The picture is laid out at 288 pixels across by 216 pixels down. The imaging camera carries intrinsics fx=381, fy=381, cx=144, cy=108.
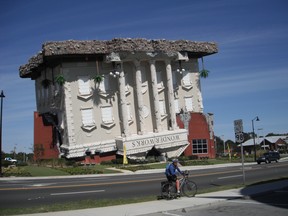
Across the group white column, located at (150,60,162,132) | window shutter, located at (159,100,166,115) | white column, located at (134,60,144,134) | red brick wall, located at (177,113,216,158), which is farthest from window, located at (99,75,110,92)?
red brick wall, located at (177,113,216,158)

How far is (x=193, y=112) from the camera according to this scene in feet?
178

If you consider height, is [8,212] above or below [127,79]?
below

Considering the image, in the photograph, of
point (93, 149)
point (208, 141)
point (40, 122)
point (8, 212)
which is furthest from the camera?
point (208, 141)

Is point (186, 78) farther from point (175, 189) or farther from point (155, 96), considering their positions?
point (175, 189)

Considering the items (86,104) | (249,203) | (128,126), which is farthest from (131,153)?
(249,203)

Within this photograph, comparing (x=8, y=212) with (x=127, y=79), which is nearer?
(x=8, y=212)

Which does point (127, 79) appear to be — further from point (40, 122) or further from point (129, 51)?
point (40, 122)

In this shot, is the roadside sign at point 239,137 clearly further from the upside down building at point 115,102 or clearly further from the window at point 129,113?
the window at point 129,113

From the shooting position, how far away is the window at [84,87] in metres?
47.1

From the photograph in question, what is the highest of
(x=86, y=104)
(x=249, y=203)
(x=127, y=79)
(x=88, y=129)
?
(x=127, y=79)

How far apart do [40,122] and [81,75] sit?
849 cm

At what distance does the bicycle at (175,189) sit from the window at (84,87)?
33.1 metres

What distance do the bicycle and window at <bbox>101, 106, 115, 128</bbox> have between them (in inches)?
1303

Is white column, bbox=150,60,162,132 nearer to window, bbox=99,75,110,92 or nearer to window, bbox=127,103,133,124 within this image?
window, bbox=127,103,133,124
